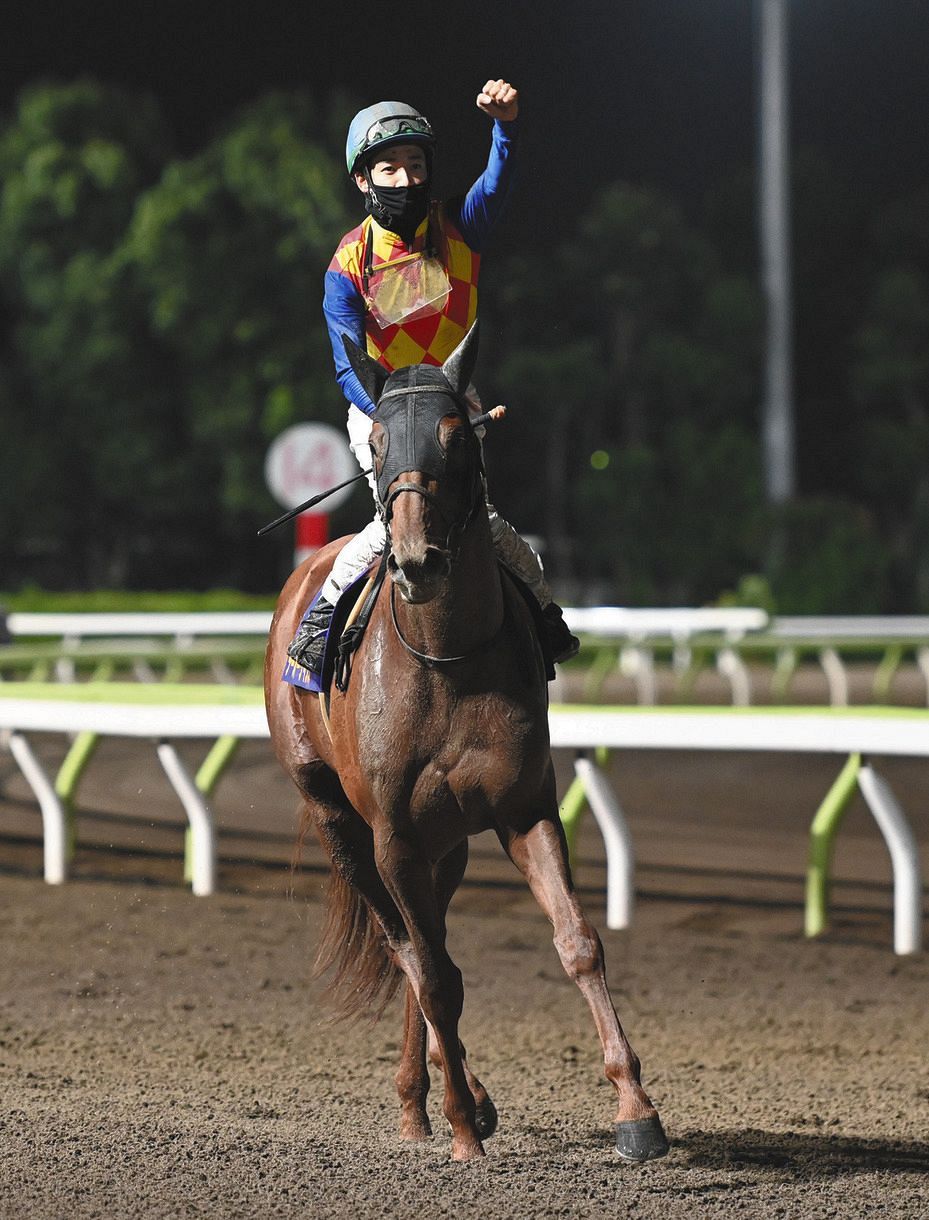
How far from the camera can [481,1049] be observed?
19.5 feet

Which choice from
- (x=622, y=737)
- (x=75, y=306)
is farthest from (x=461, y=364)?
(x=75, y=306)

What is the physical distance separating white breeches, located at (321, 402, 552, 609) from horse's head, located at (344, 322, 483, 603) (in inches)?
14.6

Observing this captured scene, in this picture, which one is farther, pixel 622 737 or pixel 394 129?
pixel 622 737

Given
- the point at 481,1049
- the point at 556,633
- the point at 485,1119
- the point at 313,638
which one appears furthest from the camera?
the point at 481,1049

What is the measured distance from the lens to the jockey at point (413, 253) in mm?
4809

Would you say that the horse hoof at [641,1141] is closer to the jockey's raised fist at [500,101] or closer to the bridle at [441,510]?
the bridle at [441,510]

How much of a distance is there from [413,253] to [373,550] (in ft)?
2.42

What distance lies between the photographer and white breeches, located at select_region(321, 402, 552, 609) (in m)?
4.89

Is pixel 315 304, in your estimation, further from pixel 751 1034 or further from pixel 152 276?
pixel 751 1034

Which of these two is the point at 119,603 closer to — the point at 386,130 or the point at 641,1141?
the point at 386,130

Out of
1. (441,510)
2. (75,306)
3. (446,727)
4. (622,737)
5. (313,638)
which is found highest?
(75,306)

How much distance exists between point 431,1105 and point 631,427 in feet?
122

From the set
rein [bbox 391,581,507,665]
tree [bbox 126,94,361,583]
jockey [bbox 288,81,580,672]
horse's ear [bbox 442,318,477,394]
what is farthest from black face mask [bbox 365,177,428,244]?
tree [bbox 126,94,361,583]

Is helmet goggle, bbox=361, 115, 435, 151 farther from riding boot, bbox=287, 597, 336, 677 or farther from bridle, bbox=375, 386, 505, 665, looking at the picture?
riding boot, bbox=287, 597, 336, 677
